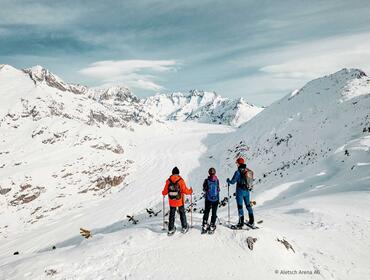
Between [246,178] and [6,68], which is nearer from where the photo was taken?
[246,178]

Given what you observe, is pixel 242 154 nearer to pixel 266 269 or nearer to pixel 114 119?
pixel 266 269

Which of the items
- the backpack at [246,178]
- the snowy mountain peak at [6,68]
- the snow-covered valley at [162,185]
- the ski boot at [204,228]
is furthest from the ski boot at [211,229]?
the snowy mountain peak at [6,68]

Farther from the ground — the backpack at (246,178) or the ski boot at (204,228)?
the backpack at (246,178)

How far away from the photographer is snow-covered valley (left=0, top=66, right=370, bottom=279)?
1005 centimetres

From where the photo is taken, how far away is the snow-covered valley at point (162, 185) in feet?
33.0

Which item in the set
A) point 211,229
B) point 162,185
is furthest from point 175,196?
point 162,185

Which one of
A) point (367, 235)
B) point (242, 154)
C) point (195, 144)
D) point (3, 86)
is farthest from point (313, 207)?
point (3, 86)

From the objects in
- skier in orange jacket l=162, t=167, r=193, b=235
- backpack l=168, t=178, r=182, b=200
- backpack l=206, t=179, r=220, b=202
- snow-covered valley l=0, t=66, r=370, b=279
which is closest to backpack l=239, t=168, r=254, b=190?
backpack l=206, t=179, r=220, b=202

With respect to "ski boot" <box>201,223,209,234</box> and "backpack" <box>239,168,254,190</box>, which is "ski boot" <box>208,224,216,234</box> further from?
"backpack" <box>239,168,254,190</box>

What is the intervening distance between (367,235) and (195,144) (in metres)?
94.4

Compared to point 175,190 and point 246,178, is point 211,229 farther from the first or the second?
point 246,178

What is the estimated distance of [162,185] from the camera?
2327 inches

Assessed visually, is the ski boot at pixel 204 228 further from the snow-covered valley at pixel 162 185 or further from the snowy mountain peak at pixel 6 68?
the snowy mountain peak at pixel 6 68

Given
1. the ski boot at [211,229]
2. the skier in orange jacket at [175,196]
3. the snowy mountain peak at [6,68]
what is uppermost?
the snowy mountain peak at [6,68]
